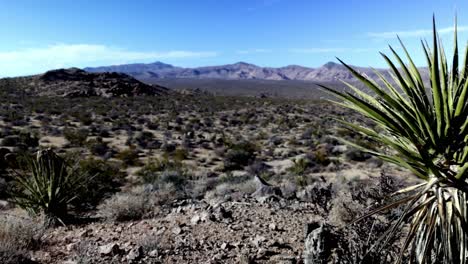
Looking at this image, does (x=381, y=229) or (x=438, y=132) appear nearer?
(x=438, y=132)

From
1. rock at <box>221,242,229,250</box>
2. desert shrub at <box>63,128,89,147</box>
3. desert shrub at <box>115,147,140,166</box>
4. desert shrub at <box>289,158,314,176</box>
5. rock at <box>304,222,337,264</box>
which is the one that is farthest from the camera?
desert shrub at <box>63,128,89,147</box>

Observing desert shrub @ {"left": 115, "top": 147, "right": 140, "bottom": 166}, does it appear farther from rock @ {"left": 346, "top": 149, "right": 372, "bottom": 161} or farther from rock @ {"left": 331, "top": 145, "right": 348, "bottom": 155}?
rock @ {"left": 331, "top": 145, "right": 348, "bottom": 155}

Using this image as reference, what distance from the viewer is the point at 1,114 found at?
29250mm

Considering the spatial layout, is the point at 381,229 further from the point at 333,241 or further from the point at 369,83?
the point at 369,83

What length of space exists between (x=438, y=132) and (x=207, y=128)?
84.2 feet

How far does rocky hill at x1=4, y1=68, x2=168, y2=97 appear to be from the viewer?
191 ft

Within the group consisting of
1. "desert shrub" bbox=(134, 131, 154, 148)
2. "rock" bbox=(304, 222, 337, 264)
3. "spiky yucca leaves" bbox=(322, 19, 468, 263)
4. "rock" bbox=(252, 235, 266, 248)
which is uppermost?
"spiky yucca leaves" bbox=(322, 19, 468, 263)

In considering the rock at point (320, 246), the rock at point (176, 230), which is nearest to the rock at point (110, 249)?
the rock at point (176, 230)

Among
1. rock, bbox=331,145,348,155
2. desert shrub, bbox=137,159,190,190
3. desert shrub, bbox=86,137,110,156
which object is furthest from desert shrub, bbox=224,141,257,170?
desert shrub, bbox=86,137,110,156

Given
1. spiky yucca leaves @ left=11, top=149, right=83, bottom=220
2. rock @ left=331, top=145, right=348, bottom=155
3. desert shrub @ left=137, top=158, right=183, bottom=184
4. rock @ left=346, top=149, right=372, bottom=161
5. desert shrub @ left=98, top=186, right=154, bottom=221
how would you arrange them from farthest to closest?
rock @ left=331, top=145, right=348, bottom=155 → rock @ left=346, top=149, right=372, bottom=161 → desert shrub @ left=137, top=158, right=183, bottom=184 → desert shrub @ left=98, top=186, right=154, bottom=221 → spiky yucca leaves @ left=11, top=149, right=83, bottom=220

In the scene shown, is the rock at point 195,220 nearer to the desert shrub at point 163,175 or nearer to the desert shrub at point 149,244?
the desert shrub at point 149,244

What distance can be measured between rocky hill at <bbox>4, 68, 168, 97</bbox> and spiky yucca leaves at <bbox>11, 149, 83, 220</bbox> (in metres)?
51.1

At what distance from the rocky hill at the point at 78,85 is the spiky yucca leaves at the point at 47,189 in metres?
51.1

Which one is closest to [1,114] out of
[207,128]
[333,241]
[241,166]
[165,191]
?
[207,128]
